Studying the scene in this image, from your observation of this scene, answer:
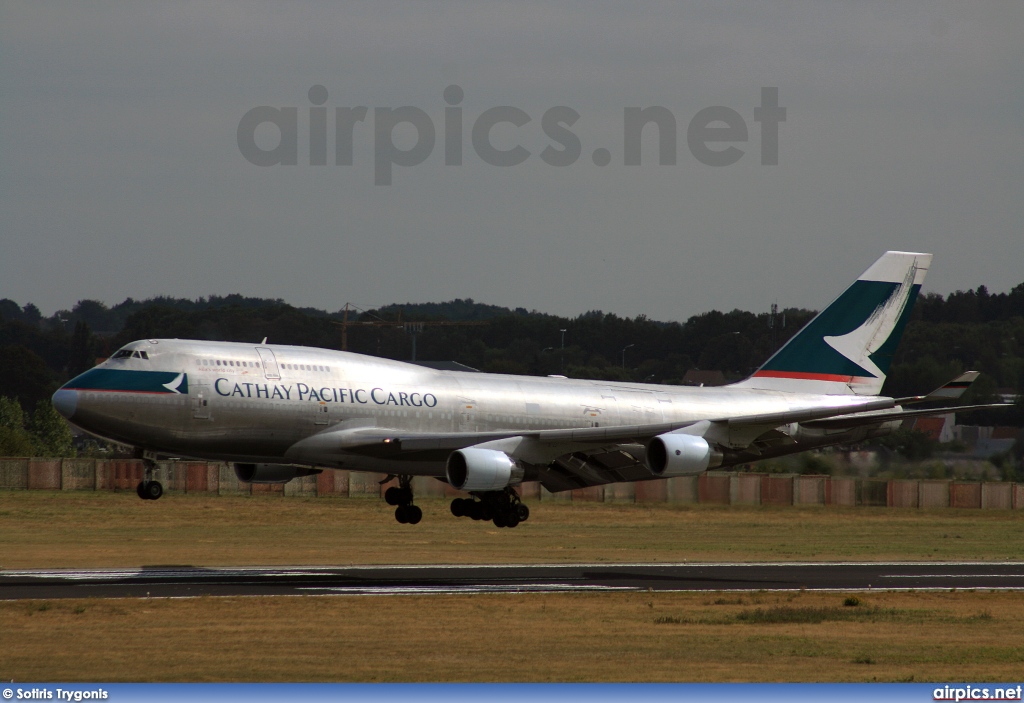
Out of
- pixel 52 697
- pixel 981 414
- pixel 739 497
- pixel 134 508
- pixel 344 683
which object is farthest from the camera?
pixel 981 414

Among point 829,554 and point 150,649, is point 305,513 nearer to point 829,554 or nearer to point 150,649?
point 829,554

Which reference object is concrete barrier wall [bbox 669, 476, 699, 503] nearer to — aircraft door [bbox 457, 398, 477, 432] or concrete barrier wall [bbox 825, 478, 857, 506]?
concrete barrier wall [bbox 825, 478, 857, 506]

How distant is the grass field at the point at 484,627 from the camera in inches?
1131

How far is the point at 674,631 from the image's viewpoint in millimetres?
34844

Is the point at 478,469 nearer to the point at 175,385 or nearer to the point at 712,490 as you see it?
the point at 175,385

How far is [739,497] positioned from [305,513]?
2771 cm

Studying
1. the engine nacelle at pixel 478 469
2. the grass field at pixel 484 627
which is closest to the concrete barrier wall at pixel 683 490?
the grass field at pixel 484 627

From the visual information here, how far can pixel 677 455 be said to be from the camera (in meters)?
46.4

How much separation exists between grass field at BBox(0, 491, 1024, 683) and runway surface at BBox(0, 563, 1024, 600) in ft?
8.38

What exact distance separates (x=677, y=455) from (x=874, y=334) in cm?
1569

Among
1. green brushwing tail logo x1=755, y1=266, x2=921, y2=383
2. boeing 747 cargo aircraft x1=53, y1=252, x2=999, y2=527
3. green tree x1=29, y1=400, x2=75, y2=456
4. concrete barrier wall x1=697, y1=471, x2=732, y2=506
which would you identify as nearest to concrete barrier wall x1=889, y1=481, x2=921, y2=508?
concrete barrier wall x1=697, y1=471, x2=732, y2=506

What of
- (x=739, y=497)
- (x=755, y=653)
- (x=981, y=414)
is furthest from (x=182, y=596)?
(x=981, y=414)

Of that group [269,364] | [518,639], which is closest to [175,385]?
[269,364]

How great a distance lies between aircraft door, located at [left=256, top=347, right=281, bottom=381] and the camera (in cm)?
4550
